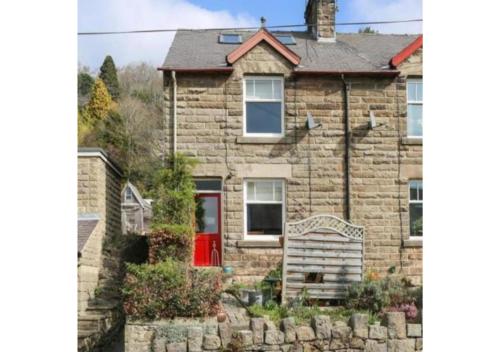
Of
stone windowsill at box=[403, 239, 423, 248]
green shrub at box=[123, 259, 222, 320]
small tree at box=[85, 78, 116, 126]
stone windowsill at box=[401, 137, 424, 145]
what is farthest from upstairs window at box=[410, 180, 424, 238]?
small tree at box=[85, 78, 116, 126]

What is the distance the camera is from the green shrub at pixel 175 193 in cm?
852

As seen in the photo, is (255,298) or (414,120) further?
(414,120)

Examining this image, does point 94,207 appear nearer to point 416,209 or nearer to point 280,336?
point 280,336

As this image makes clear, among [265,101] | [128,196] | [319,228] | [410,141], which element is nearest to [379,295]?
[319,228]

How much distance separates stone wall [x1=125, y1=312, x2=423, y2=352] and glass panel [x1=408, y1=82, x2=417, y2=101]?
5067 millimetres

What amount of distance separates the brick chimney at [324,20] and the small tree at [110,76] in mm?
5858

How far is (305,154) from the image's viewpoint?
949 cm

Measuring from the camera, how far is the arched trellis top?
24.0 feet

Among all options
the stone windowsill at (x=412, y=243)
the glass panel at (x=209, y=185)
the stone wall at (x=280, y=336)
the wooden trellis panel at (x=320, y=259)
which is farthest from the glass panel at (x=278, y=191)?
the stone wall at (x=280, y=336)

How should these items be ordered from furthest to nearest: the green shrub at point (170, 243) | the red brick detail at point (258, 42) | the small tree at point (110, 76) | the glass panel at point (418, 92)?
the glass panel at point (418, 92)
the red brick detail at point (258, 42)
the green shrub at point (170, 243)
the small tree at point (110, 76)

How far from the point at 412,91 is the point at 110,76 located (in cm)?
612

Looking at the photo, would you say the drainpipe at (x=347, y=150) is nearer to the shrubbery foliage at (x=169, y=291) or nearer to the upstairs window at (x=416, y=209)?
the upstairs window at (x=416, y=209)

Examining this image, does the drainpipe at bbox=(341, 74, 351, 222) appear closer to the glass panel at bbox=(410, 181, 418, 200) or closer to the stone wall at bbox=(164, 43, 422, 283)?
the stone wall at bbox=(164, 43, 422, 283)
